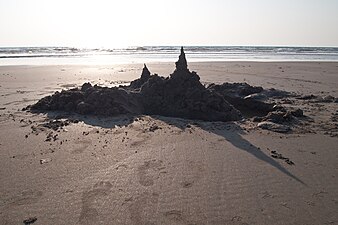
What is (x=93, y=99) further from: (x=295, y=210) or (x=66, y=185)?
(x=295, y=210)

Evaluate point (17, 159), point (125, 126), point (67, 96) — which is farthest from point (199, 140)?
point (67, 96)

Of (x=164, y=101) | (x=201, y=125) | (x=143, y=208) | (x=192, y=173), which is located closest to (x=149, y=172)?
(x=192, y=173)

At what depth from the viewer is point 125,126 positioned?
682 centimetres

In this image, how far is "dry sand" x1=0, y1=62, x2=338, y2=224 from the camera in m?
3.68

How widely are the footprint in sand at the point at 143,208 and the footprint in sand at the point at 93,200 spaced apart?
1.29 feet

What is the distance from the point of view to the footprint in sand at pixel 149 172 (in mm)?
4410

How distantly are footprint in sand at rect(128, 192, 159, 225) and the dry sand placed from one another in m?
0.01

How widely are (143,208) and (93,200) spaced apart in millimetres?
635

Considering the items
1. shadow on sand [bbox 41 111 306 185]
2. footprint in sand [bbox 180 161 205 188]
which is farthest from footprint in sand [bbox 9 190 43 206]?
shadow on sand [bbox 41 111 306 185]

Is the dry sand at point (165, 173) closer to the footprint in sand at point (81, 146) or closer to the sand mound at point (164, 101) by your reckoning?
the footprint in sand at point (81, 146)

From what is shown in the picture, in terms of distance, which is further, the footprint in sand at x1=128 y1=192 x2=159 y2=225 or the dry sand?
the dry sand

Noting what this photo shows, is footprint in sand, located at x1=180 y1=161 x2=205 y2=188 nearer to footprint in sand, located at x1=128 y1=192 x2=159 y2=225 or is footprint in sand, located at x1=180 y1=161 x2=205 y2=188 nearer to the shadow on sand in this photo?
footprint in sand, located at x1=128 y1=192 x2=159 y2=225

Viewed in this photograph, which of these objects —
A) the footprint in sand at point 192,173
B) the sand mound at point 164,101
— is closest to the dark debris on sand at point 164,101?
the sand mound at point 164,101

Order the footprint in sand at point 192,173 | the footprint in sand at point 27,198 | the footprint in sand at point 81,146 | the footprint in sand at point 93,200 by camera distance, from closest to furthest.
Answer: the footprint in sand at point 93,200 < the footprint in sand at point 27,198 < the footprint in sand at point 192,173 < the footprint in sand at point 81,146
